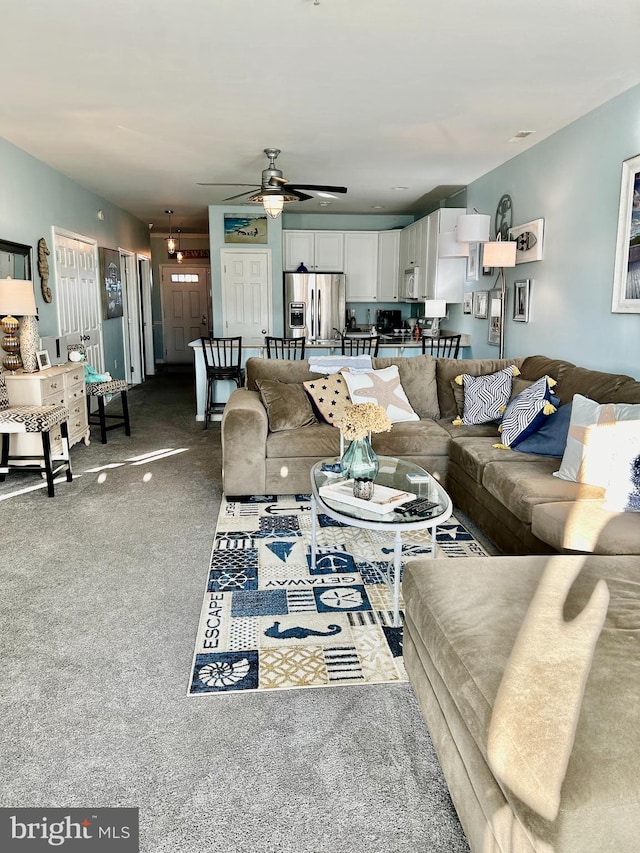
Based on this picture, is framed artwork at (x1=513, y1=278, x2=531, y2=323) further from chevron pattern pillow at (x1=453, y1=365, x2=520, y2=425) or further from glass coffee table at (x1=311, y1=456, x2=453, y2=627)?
glass coffee table at (x1=311, y1=456, x2=453, y2=627)

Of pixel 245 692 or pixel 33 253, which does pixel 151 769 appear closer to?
pixel 245 692

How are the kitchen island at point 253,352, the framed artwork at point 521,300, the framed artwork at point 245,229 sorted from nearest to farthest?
the framed artwork at point 521,300 → the kitchen island at point 253,352 → the framed artwork at point 245,229

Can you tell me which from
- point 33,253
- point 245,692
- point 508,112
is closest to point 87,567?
point 245,692

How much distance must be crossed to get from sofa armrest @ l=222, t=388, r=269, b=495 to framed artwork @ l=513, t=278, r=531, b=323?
8.47ft

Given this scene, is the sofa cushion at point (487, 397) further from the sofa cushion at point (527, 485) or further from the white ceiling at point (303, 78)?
the white ceiling at point (303, 78)

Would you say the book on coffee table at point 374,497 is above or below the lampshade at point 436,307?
below

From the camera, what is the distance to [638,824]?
44.2 inches

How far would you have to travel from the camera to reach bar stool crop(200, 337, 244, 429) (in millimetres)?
6273

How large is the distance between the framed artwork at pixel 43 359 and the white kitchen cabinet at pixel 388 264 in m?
5.24

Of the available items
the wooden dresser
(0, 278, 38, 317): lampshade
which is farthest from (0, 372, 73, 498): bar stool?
(0, 278, 38, 317): lampshade

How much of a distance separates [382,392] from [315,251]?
503 cm

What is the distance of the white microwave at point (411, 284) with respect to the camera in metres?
7.74

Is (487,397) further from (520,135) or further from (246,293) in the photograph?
(246,293)

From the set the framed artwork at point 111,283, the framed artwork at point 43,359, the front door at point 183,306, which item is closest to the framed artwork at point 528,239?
the framed artwork at point 43,359
